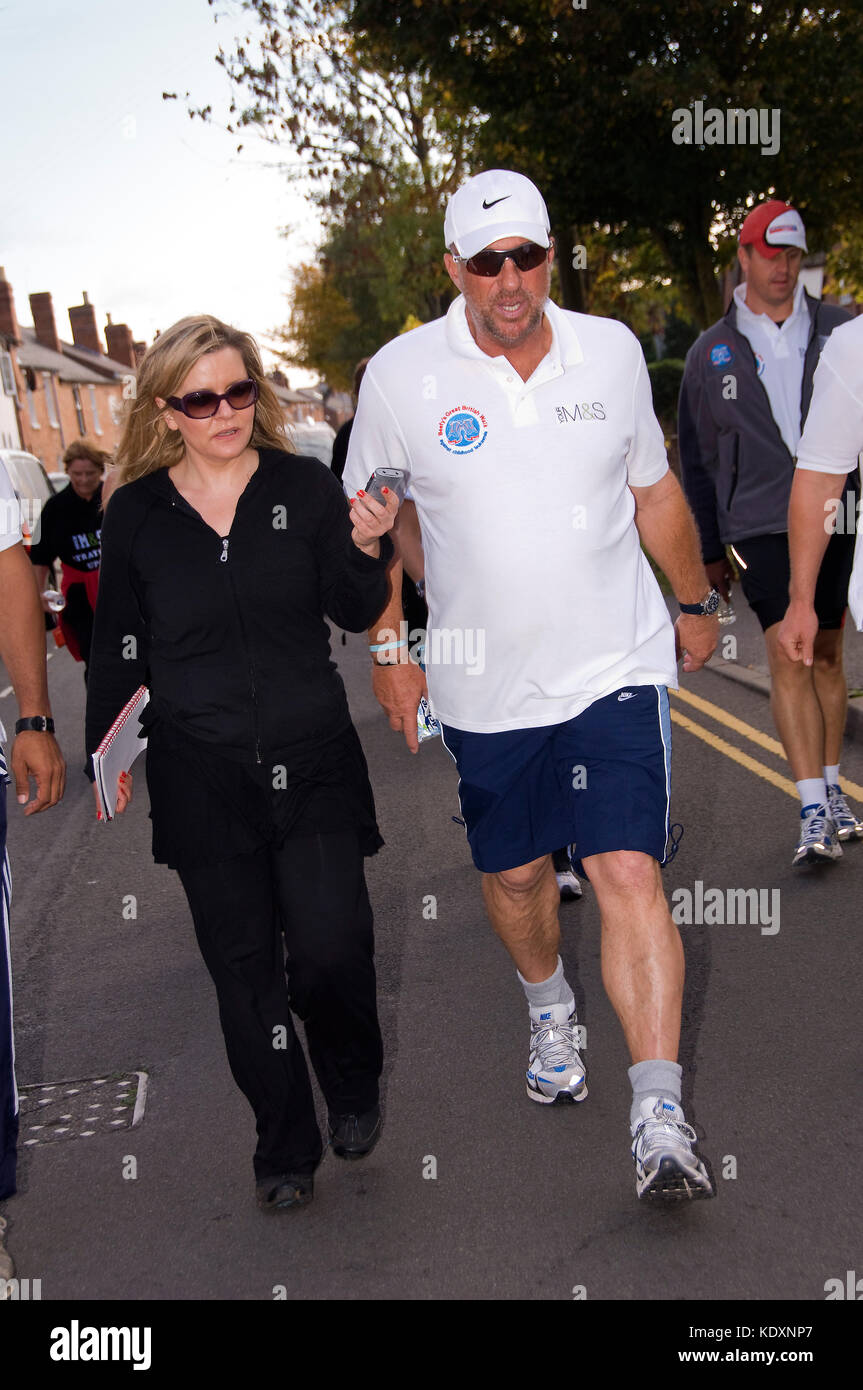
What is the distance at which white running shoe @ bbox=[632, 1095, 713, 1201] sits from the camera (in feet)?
11.2

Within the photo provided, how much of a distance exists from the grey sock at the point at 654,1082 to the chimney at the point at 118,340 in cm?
9099

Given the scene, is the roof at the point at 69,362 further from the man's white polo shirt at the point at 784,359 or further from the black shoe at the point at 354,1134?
the black shoe at the point at 354,1134

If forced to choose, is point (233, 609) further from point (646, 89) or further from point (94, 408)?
point (94, 408)

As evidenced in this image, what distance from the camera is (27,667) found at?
3893 mm

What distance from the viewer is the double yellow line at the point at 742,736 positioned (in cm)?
730

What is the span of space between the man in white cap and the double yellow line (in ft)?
10.7

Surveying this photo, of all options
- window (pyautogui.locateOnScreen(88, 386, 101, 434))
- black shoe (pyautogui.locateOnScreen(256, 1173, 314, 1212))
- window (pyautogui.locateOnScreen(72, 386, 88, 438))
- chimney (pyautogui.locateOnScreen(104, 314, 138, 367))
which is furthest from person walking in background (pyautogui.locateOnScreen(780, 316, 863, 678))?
chimney (pyautogui.locateOnScreen(104, 314, 138, 367))

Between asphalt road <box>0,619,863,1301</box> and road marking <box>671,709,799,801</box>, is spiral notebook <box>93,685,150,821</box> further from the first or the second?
road marking <box>671,709,799,801</box>

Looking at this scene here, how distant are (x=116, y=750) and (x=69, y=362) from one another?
2928 inches

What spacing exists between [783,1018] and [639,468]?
1.75 meters

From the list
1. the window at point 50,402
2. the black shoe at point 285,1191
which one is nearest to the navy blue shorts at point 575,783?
the black shoe at point 285,1191

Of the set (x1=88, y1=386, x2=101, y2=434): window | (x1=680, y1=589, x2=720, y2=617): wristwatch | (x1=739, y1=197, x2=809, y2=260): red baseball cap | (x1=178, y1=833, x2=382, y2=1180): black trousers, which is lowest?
(x1=88, y1=386, x2=101, y2=434): window

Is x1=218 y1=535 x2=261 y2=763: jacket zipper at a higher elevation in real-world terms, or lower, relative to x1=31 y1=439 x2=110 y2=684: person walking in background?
higher

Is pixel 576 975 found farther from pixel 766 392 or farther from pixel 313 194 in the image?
pixel 313 194
